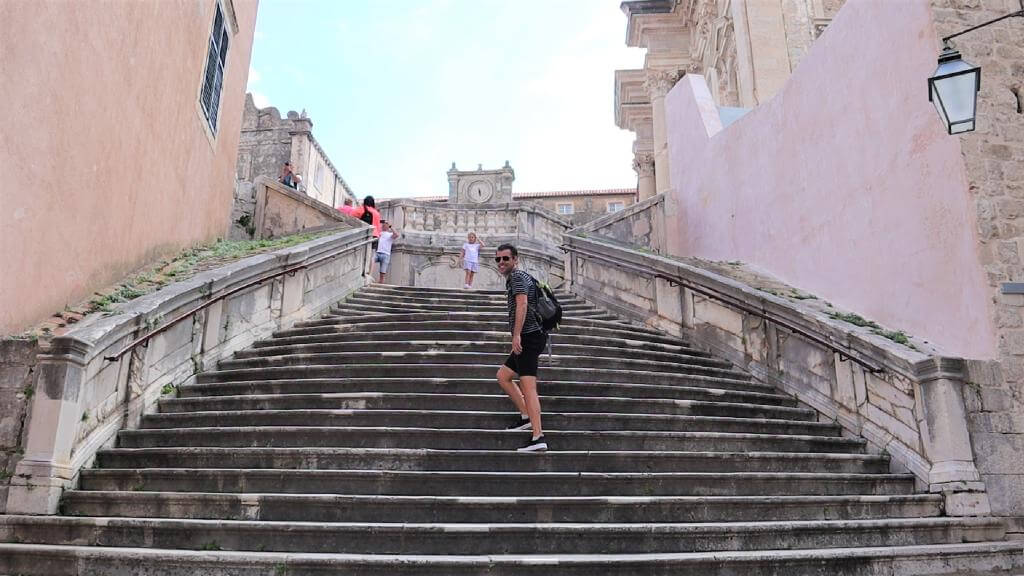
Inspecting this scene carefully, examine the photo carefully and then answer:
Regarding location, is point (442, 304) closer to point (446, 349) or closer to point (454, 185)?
point (446, 349)

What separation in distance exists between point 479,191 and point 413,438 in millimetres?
31134

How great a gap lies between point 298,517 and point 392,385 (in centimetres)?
189

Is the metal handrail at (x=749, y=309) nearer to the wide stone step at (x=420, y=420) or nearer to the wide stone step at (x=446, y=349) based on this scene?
the wide stone step at (x=446, y=349)

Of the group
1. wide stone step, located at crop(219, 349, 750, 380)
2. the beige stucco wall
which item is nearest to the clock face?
the beige stucco wall

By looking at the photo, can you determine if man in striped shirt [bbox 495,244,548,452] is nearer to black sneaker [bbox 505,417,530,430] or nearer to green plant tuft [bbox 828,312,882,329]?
black sneaker [bbox 505,417,530,430]

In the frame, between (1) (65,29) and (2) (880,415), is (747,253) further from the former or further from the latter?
(1) (65,29)

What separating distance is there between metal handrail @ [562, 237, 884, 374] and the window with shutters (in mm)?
6209

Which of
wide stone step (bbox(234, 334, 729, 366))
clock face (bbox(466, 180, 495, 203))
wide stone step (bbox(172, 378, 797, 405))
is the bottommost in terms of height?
wide stone step (bbox(172, 378, 797, 405))

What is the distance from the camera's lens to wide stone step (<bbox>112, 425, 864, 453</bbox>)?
509 centimetres

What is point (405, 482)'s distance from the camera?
4531 mm

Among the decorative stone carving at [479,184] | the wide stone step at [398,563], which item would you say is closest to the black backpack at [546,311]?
the wide stone step at [398,563]

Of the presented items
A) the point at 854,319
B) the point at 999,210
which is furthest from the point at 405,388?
the point at 999,210

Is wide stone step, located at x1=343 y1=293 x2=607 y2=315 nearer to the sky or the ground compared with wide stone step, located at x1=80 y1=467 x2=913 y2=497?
nearer to the sky

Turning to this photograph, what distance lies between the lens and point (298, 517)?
426cm
